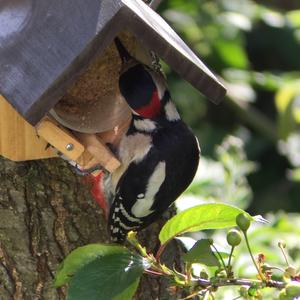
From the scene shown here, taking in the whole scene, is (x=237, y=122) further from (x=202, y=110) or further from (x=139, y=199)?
(x=139, y=199)

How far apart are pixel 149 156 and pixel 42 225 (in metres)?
0.30

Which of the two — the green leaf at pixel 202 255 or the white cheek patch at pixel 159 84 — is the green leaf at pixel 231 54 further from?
the green leaf at pixel 202 255

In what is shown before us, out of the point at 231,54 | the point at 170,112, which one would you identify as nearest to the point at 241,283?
the point at 170,112

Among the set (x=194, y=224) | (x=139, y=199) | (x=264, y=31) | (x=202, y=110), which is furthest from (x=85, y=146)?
(x=264, y=31)

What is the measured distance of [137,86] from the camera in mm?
2314

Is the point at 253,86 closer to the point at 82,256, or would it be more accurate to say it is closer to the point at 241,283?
the point at 82,256

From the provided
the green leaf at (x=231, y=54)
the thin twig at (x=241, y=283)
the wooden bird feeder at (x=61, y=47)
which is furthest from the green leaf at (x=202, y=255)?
the green leaf at (x=231, y=54)

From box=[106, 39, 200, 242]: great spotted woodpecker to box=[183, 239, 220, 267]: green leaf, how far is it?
0.32 metres

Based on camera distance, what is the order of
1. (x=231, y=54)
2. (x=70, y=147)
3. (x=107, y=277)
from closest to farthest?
(x=107, y=277), (x=70, y=147), (x=231, y=54)

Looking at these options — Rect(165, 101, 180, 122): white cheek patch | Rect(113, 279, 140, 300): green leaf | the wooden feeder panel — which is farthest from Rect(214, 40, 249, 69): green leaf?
Rect(113, 279, 140, 300): green leaf

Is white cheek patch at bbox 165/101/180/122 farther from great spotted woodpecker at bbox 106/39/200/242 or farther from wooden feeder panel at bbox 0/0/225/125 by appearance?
wooden feeder panel at bbox 0/0/225/125

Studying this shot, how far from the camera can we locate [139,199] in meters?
2.39

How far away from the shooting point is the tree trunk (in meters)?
2.34

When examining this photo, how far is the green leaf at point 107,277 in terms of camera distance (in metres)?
1.96
